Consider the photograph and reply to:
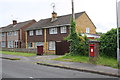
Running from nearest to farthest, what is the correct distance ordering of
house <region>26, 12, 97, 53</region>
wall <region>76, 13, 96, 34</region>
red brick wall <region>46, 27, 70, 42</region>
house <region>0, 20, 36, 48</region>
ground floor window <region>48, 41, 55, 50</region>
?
1. red brick wall <region>46, 27, 70, 42</region>
2. house <region>26, 12, 97, 53</region>
3. wall <region>76, 13, 96, 34</region>
4. ground floor window <region>48, 41, 55, 50</region>
5. house <region>0, 20, 36, 48</region>

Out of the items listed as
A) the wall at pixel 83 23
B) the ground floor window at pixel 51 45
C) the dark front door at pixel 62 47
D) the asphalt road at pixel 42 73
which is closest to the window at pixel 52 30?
the ground floor window at pixel 51 45

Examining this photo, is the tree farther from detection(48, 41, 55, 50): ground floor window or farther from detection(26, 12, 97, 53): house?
detection(48, 41, 55, 50): ground floor window

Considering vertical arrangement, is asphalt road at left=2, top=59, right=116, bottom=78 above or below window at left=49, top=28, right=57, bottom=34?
below

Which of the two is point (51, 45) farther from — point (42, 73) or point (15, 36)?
point (42, 73)

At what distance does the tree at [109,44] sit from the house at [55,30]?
38.9 feet

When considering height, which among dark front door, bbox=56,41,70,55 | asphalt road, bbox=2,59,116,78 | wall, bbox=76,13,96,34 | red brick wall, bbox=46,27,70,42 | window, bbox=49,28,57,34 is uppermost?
wall, bbox=76,13,96,34

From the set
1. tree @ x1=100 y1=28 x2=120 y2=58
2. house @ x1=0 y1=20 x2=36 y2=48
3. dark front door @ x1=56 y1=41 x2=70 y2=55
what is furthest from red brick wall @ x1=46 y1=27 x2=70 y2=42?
tree @ x1=100 y1=28 x2=120 y2=58

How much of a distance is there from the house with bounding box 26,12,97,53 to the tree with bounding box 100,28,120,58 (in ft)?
38.9

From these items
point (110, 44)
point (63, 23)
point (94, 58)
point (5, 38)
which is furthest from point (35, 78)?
point (5, 38)

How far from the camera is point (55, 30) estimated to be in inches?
1216

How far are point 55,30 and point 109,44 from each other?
1574 centimetres

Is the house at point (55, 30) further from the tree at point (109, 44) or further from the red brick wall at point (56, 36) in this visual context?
the tree at point (109, 44)

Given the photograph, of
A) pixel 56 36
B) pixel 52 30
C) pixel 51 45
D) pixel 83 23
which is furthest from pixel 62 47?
pixel 83 23

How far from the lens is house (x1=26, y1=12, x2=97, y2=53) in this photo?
1169 inches
